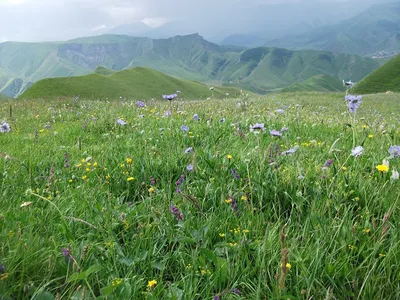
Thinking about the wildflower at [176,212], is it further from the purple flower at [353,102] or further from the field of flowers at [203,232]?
the purple flower at [353,102]

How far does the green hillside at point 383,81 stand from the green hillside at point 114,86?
43.5 metres

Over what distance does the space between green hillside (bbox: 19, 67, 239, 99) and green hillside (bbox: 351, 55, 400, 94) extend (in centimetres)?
4349

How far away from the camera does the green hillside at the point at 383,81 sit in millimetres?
104000

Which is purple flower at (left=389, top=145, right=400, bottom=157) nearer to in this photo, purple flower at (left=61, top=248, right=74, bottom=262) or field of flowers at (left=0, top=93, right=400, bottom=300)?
field of flowers at (left=0, top=93, right=400, bottom=300)

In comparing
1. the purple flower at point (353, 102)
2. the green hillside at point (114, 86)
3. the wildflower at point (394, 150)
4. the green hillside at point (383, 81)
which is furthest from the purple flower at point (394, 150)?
the green hillside at point (383, 81)

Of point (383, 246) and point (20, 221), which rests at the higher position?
point (20, 221)

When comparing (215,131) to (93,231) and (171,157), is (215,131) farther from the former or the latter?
(93,231)

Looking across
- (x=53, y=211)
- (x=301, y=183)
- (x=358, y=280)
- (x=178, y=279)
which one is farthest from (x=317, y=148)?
(x=53, y=211)

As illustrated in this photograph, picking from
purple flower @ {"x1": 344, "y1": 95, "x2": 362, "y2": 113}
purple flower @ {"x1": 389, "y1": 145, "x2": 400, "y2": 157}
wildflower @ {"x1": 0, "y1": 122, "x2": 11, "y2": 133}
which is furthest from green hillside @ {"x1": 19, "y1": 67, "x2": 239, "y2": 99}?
purple flower @ {"x1": 389, "y1": 145, "x2": 400, "y2": 157}

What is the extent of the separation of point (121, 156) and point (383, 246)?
10.7 feet

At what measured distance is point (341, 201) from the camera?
3096mm

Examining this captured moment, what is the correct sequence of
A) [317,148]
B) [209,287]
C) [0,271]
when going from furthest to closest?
[317,148] < [209,287] < [0,271]

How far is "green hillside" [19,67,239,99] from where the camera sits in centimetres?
6644

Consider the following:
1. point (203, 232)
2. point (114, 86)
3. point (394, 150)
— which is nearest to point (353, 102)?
point (394, 150)
